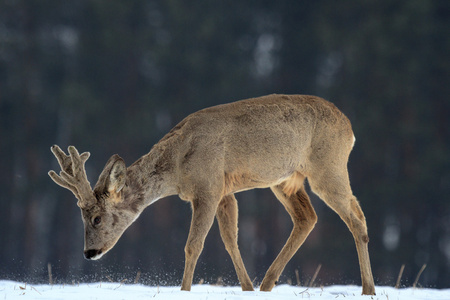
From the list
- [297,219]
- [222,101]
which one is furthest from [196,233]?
[222,101]

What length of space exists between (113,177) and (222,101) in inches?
632

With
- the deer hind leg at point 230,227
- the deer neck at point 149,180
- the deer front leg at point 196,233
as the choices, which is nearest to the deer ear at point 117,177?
the deer neck at point 149,180

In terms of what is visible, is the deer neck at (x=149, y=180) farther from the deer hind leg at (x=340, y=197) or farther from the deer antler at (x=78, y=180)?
the deer hind leg at (x=340, y=197)

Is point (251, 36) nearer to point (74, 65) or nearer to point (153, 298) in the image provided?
point (74, 65)

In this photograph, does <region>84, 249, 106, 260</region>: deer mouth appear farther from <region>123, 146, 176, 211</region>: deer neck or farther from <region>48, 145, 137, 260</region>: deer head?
<region>123, 146, 176, 211</region>: deer neck

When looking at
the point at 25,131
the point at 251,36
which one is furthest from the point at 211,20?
the point at 25,131

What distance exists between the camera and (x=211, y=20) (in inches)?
986

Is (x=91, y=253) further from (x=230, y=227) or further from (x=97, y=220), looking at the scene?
(x=230, y=227)

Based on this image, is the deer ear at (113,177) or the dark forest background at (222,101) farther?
the dark forest background at (222,101)

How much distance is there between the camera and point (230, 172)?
768 cm

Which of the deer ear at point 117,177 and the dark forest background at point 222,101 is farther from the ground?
the deer ear at point 117,177

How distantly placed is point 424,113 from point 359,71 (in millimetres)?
2336

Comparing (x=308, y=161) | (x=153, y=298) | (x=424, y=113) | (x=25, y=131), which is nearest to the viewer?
(x=153, y=298)

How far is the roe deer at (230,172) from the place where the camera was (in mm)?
7332
